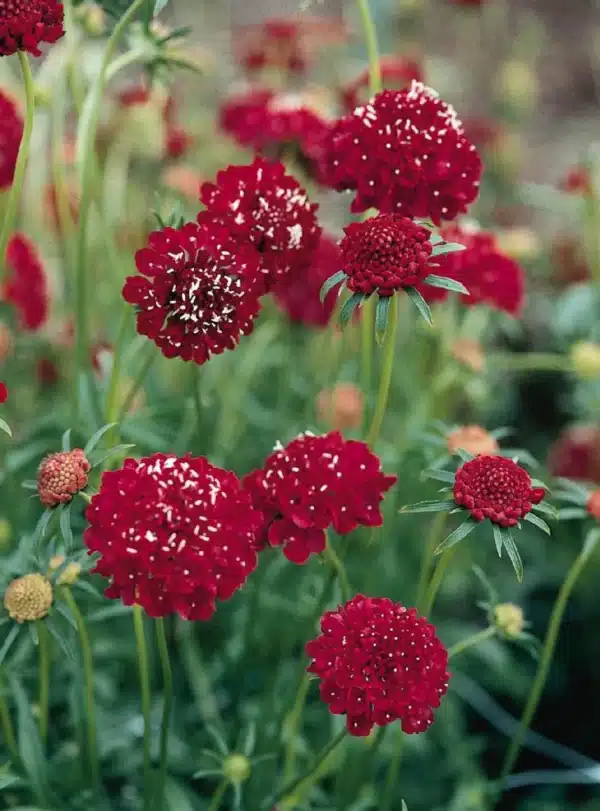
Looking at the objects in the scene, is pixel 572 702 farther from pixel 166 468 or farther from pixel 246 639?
pixel 166 468

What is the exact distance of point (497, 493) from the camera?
0.84 m

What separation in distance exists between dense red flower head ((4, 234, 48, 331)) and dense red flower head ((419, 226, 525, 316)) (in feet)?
1.99

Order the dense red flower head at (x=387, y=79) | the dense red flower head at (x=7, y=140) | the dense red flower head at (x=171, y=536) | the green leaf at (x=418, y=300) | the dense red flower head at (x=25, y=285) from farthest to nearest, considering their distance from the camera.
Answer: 1. the dense red flower head at (x=387, y=79)
2. the dense red flower head at (x=25, y=285)
3. the dense red flower head at (x=7, y=140)
4. the green leaf at (x=418, y=300)
5. the dense red flower head at (x=171, y=536)

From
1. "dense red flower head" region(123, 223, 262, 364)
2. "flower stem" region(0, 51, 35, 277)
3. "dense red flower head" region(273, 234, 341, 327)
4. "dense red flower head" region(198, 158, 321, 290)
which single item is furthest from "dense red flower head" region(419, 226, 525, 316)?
"flower stem" region(0, 51, 35, 277)

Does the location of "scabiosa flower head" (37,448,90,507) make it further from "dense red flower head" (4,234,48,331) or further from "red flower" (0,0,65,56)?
"dense red flower head" (4,234,48,331)

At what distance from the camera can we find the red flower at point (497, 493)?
0.83m

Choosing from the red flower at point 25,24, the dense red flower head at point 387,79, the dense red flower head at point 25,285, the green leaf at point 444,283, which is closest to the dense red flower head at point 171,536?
the green leaf at point 444,283

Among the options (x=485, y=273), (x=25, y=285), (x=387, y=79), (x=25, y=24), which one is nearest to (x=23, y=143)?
(x=25, y=24)

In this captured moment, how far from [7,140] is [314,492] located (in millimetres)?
749

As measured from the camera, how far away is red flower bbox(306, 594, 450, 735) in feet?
2.59

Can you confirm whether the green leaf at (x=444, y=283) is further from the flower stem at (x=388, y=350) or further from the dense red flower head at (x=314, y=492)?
the dense red flower head at (x=314, y=492)

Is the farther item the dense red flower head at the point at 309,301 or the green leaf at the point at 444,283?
the dense red flower head at the point at 309,301

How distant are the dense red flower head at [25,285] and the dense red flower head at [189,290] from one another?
572 mm

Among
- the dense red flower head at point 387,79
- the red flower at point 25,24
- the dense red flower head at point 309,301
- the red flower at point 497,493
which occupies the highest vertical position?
the dense red flower head at point 387,79
